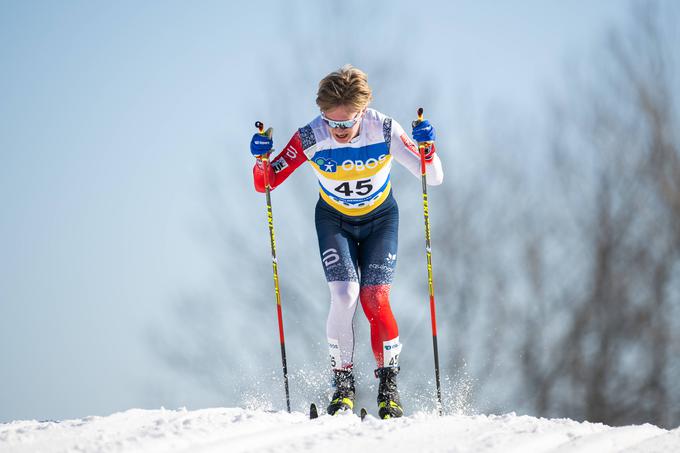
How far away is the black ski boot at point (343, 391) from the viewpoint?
535cm

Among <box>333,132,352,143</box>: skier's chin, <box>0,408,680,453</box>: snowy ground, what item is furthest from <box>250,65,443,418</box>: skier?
<box>0,408,680,453</box>: snowy ground

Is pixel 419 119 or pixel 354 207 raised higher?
pixel 419 119

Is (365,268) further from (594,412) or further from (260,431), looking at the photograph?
(594,412)

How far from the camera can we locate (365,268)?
551 centimetres

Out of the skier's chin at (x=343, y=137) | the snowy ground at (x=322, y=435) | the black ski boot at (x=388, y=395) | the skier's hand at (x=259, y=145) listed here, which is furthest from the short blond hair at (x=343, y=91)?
the snowy ground at (x=322, y=435)

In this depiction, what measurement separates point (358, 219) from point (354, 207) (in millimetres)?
100

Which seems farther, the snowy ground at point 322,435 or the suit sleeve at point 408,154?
the suit sleeve at point 408,154

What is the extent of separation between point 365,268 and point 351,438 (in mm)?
1683

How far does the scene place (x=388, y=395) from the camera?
5359 mm

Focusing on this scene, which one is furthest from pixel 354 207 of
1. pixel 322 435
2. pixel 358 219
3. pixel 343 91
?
pixel 322 435

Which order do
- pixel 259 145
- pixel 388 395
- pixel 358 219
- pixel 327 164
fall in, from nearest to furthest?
pixel 388 395 < pixel 327 164 < pixel 358 219 < pixel 259 145

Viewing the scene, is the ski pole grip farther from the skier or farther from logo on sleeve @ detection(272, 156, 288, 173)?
logo on sleeve @ detection(272, 156, 288, 173)

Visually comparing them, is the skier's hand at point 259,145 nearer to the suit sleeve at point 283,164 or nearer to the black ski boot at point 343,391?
the suit sleeve at point 283,164

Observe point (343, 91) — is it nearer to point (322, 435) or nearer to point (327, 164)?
point (327, 164)
